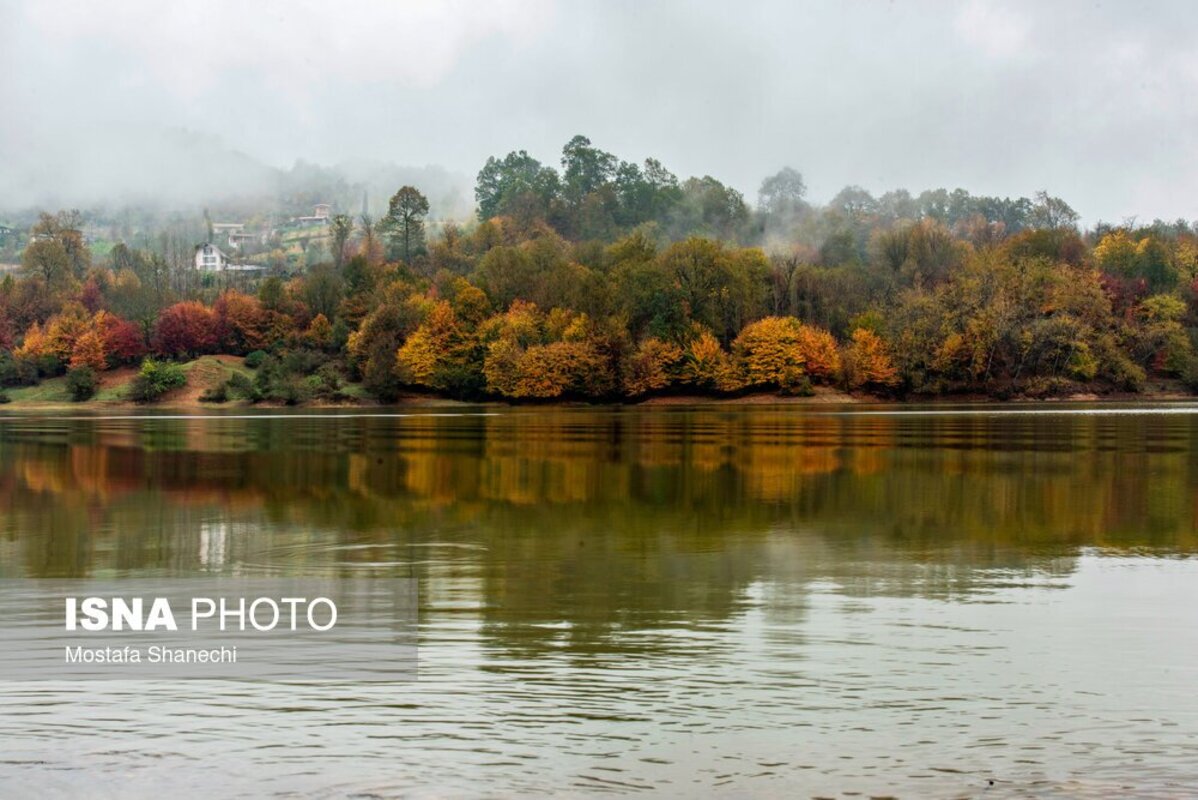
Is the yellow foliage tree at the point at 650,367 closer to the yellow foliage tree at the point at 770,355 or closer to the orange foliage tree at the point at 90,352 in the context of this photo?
the yellow foliage tree at the point at 770,355

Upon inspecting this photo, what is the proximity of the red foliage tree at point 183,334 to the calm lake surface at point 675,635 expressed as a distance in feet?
320

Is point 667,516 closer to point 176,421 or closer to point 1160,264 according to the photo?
point 176,421

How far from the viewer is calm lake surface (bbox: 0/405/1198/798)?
10.0m

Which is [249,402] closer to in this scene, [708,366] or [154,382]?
[154,382]

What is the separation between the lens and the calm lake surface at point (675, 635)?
395 inches

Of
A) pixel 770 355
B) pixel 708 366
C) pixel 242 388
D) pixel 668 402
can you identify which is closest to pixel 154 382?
pixel 242 388

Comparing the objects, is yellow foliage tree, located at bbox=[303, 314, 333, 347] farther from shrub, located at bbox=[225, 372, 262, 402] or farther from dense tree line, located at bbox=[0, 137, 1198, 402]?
shrub, located at bbox=[225, 372, 262, 402]

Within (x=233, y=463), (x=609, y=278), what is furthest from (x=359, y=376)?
(x=233, y=463)

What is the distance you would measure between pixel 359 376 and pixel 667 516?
101m

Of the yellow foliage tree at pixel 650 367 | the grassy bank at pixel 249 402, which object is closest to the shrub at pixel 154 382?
the grassy bank at pixel 249 402

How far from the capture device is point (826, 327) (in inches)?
4934

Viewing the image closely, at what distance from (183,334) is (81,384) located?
41.9ft

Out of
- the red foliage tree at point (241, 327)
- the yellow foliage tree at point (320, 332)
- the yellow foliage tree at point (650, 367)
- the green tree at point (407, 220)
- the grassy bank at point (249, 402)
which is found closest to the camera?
the grassy bank at point (249, 402)

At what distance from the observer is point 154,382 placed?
384 feet
